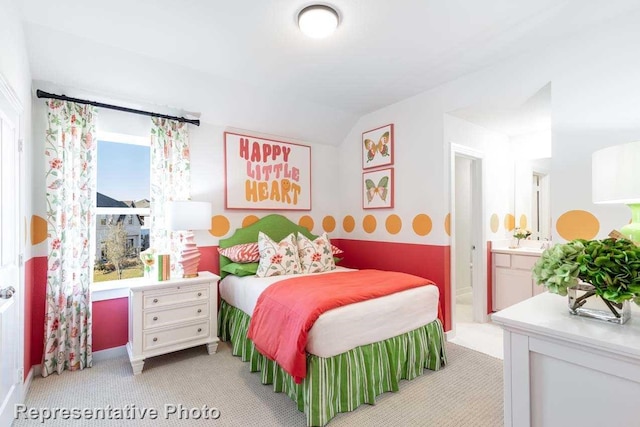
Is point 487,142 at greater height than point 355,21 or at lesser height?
lesser

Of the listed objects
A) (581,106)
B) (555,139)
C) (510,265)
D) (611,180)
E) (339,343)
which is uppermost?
(581,106)

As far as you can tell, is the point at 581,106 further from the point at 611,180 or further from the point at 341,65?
the point at 341,65

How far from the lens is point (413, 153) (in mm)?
3426

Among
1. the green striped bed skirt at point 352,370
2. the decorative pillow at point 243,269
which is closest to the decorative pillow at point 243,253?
the decorative pillow at point 243,269

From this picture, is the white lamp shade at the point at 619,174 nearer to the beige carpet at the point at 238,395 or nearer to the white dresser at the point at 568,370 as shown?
the white dresser at the point at 568,370

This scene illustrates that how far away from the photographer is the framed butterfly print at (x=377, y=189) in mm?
3669

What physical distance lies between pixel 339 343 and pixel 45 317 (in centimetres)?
234

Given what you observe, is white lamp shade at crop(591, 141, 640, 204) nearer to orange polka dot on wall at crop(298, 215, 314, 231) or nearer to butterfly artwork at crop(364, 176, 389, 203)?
butterfly artwork at crop(364, 176, 389, 203)

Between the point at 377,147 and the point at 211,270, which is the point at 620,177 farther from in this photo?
the point at 211,270

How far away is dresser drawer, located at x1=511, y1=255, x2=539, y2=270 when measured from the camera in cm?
346

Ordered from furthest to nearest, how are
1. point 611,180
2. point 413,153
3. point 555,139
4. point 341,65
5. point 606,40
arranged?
point 413,153 → point 341,65 → point 555,139 → point 606,40 → point 611,180

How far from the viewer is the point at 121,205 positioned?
9.76 feet

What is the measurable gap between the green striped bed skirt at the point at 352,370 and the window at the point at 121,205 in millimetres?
1353

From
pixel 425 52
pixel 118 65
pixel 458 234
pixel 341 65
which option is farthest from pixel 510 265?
pixel 118 65
